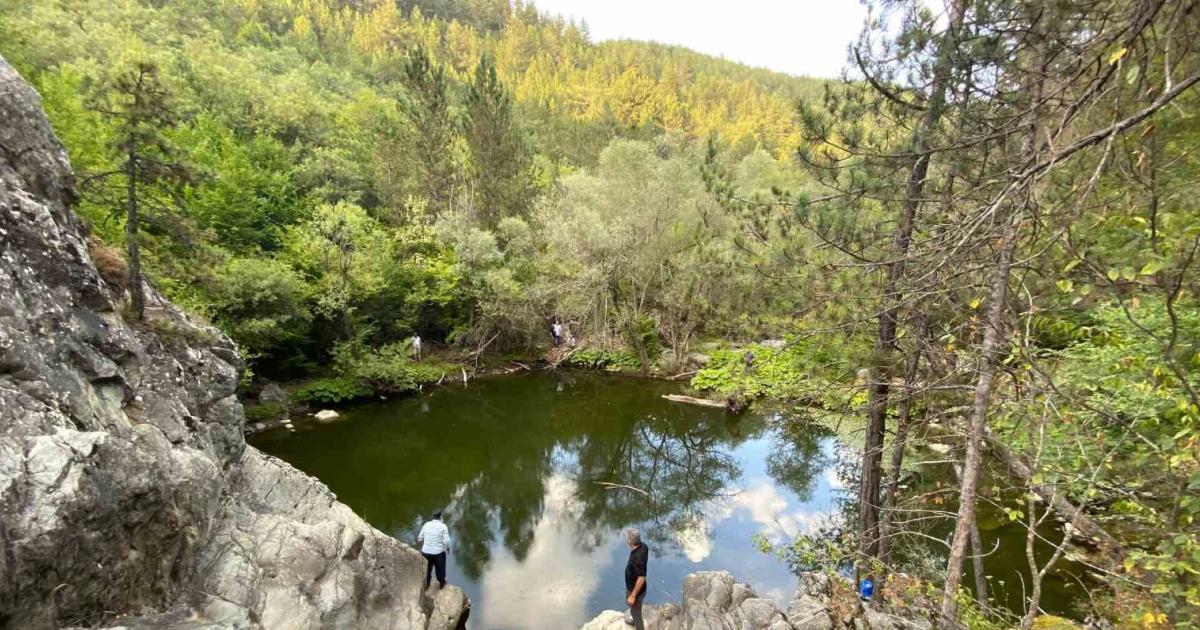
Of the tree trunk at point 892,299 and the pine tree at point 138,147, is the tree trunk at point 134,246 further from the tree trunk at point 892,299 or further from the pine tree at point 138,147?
the tree trunk at point 892,299

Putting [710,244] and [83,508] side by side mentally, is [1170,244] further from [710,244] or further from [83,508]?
[710,244]

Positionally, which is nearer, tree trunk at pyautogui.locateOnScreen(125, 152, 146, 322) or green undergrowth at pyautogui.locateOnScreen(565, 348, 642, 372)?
tree trunk at pyautogui.locateOnScreen(125, 152, 146, 322)

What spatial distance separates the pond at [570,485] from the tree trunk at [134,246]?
237 inches

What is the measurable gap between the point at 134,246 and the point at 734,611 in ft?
32.5

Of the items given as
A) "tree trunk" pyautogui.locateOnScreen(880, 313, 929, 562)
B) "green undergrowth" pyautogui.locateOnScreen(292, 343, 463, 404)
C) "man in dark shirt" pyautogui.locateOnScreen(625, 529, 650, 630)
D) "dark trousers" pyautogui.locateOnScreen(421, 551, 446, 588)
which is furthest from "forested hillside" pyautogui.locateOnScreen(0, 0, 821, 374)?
"man in dark shirt" pyautogui.locateOnScreen(625, 529, 650, 630)

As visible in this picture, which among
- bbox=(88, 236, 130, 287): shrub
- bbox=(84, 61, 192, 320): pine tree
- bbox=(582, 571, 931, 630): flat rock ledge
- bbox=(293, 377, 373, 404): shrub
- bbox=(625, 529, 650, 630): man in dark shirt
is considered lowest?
bbox=(293, 377, 373, 404): shrub

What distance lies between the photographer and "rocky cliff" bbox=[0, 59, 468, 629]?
487 centimetres

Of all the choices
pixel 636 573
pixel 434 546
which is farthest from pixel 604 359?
pixel 636 573

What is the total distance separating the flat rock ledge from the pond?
40.9 inches

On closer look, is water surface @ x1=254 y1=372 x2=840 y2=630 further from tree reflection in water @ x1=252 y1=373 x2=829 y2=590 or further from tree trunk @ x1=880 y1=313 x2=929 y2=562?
tree trunk @ x1=880 y1=313 x2=929 y2=562

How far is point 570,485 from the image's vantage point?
13.9 metres

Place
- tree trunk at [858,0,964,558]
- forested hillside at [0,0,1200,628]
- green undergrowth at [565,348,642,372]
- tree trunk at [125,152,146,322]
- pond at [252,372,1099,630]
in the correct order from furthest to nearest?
green undergrowth at [565,348,642,372] < pond at [252,372,1099,630] < tree trunk at [125,152,146,322] < tree trunk at [858,0,964,558] < forested hillside at [0,0,1200,628]

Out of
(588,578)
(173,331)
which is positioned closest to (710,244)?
(588,578)

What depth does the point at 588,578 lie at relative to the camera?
32.8 feet
